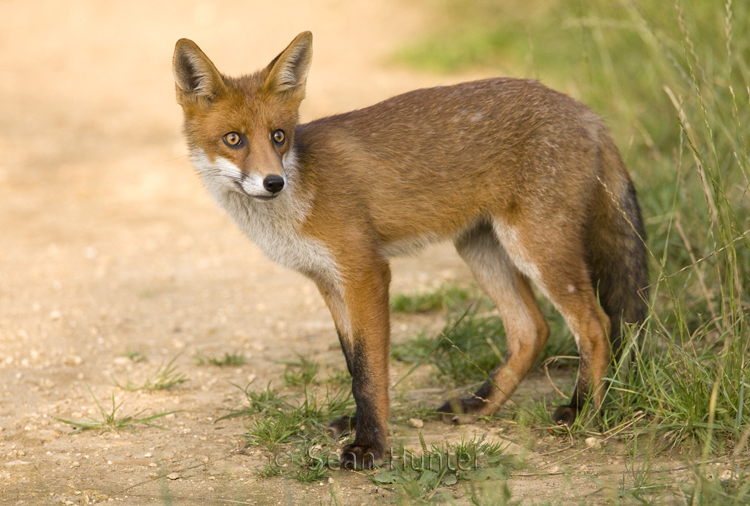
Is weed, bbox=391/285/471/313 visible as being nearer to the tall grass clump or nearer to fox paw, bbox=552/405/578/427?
the tall grass clump

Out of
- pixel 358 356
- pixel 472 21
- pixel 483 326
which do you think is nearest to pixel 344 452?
pixel 358 356

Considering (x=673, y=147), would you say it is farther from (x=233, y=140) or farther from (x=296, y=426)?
(x=296, y=426)

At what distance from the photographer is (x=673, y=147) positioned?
17.5 ft

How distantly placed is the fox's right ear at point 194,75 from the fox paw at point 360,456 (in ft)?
6.33

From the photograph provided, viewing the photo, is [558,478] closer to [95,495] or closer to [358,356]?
[358,356]

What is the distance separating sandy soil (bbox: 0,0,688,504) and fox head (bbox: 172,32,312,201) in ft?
4.54

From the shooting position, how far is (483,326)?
4988 millimetres

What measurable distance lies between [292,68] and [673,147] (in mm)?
2901

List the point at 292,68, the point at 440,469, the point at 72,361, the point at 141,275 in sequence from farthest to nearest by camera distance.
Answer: the point at 141,275 → the point at 72,361 → the point at 292,68 → the point at 440,469

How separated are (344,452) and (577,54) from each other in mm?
7355

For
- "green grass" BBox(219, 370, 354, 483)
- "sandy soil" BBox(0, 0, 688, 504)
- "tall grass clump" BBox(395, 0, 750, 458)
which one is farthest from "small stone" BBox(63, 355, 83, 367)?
"tall grass clump" BBox(395, 0, 750, 458)

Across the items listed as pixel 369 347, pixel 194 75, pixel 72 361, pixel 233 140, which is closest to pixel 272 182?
pixel 233 140

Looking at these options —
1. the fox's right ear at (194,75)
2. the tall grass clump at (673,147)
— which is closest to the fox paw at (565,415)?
the tall grass clump at (673,147)

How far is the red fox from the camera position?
3.82m
